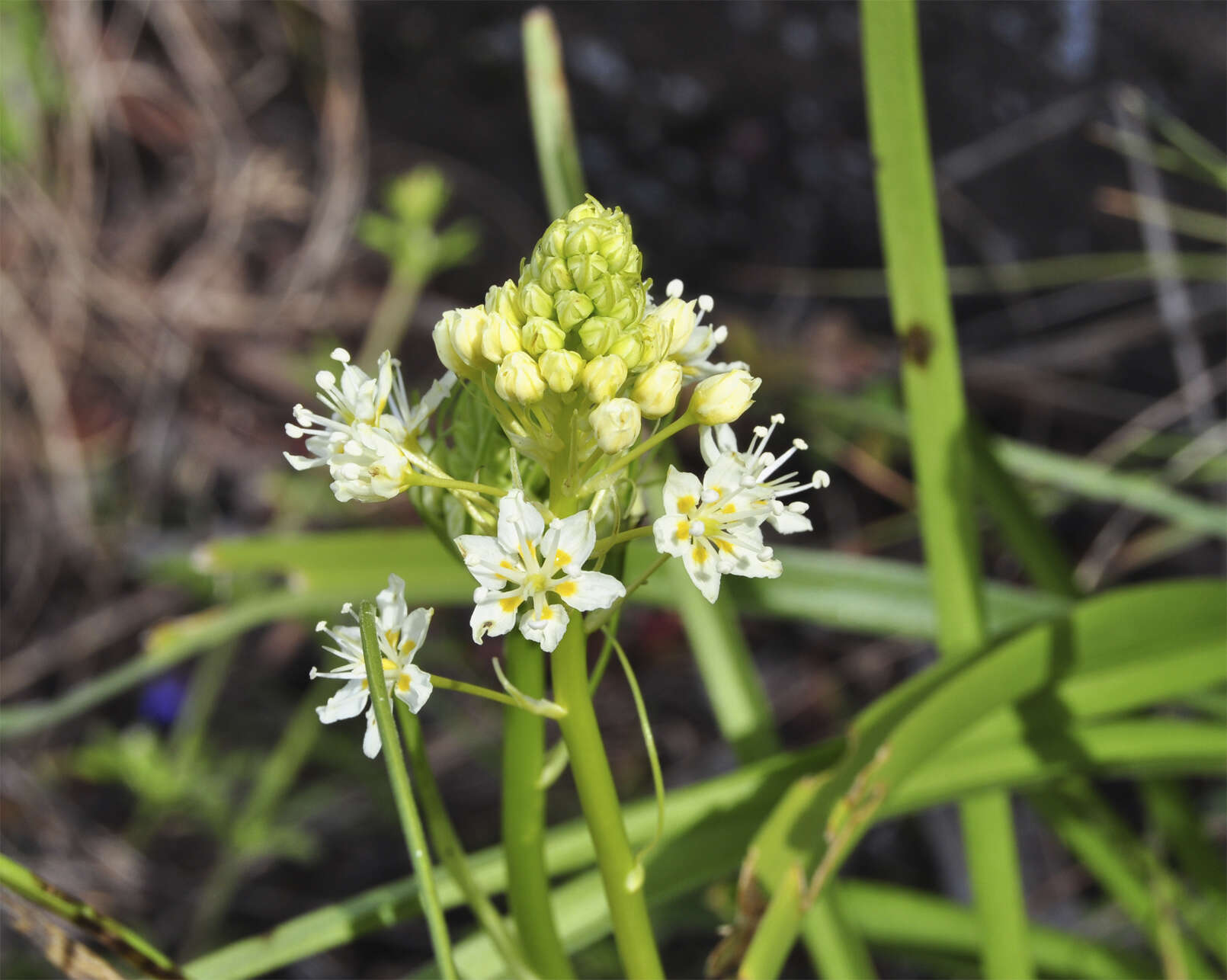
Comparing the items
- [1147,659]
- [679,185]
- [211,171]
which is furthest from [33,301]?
[1147,659]

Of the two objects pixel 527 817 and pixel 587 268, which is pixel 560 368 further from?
pixel 527 817

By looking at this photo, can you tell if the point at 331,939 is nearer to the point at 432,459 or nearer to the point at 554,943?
the point at 554,943

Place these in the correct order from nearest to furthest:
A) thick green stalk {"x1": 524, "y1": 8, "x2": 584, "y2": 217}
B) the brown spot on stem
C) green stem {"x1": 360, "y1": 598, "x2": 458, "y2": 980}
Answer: green stem {"x1": 360, "y1": 598, "x2": 458, "y2": 980} → the brown spot on stem → thick green stalk {"x1": 524, "y1": 8, "x2": 584, "y2": 217}

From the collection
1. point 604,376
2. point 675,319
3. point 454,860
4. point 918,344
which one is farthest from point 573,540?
point 918,344

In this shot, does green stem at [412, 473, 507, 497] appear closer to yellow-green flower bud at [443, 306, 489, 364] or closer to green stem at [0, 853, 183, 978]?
yellow-green flower bud at [443, 306, 489, 364]

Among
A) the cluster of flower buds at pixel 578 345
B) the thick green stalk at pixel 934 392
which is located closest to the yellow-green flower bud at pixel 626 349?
the cluster of flower buds at pixel 578 345

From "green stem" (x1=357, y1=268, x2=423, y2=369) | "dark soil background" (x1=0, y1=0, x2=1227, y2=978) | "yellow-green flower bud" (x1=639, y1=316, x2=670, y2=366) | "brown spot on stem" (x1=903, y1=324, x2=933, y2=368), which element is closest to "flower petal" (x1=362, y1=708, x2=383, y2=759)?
"yellow-green flower bud" (x1=639, y1=316, x2=670, y2=366)

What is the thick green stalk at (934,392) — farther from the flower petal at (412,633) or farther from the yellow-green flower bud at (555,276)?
the flower petal at (412,633)
